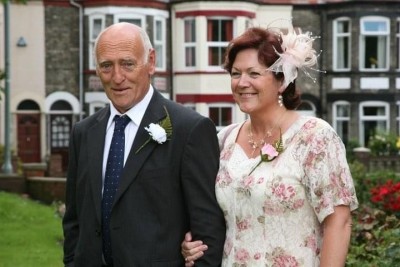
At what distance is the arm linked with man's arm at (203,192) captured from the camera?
4.33 meters

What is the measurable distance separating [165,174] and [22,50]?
24084mm

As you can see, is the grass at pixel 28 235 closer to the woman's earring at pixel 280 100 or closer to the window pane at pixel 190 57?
the woman's earring at pixel 280 100

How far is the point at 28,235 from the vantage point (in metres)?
12.2

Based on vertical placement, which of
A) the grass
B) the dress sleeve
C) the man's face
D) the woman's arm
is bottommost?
the grass

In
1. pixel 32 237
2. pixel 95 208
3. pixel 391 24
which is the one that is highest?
pixel 391 24

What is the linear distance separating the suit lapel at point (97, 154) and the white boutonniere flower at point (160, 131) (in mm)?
226

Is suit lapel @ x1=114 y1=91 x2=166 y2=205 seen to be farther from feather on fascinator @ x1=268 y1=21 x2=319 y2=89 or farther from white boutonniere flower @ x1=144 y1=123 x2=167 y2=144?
feather on fascinator @ x1=268 y1=21 x2=319 y2=89

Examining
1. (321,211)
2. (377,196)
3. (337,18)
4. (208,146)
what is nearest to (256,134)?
(208,146)

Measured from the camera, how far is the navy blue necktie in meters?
4.39

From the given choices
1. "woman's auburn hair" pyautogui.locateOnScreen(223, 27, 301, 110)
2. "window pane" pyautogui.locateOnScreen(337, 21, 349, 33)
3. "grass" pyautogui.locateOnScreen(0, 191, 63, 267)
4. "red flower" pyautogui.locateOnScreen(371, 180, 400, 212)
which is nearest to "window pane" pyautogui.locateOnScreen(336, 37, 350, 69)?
"window pane" pyautogui.locateOnScreen(337, 21, 349, 33)

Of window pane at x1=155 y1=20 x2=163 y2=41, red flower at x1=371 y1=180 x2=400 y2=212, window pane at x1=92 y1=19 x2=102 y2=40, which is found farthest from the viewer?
window pane at x1=155 y1=20 x2=163 y2=41

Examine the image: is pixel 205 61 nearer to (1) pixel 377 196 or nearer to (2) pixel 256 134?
(1) pixel 377 196

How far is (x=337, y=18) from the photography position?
3038 cm

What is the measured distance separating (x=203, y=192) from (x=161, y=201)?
209 mm
